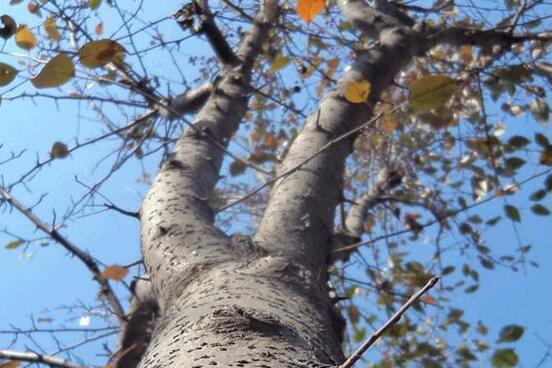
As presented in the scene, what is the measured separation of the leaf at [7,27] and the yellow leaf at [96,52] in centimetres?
→ 28

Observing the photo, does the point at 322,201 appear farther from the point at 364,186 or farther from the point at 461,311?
the point at 364,186

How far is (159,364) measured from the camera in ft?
1.97

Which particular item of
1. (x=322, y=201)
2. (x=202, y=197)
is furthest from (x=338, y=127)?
(x=202, y=197)

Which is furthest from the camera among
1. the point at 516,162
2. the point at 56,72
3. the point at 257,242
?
the point at 516,162

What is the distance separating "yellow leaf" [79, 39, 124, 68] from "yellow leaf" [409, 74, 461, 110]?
0.48 m

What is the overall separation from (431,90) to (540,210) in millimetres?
1216

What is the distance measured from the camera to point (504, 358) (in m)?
1.64

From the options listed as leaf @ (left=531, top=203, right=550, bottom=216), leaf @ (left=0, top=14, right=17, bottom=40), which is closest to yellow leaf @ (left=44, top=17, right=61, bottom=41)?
leaf @ (left=0, top=14, right=17, bottom=40)

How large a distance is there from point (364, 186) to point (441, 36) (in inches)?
63.4

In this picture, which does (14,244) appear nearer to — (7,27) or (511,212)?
(7,27)

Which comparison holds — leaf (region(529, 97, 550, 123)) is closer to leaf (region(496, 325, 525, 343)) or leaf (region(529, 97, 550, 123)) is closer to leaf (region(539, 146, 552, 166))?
leaf (region(539, 146, 552, 166))

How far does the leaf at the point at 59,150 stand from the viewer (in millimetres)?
1529

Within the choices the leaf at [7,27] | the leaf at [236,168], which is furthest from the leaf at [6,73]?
the leaf at [236,168]

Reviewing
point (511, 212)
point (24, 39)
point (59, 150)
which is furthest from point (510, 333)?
point (24, 39)
